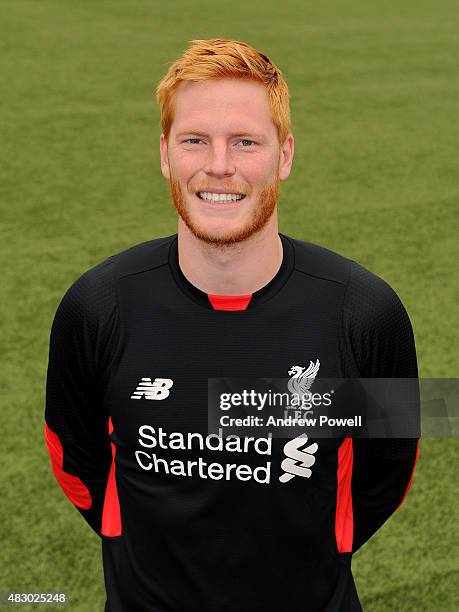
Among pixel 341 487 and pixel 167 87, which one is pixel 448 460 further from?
pixel 167 87

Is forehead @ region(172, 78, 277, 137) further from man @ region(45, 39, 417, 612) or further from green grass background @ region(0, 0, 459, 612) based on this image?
green grass background @ region(0, 0, 459, 612)

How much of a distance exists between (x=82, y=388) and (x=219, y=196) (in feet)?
1.81

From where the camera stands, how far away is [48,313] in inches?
180

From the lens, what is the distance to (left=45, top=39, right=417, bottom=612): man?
1575 mm

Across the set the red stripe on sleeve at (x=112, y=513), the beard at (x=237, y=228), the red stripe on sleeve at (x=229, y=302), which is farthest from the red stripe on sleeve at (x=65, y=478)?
the beard at (x=237, y=228)

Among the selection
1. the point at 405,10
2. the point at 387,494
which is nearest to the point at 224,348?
the point at 387,494

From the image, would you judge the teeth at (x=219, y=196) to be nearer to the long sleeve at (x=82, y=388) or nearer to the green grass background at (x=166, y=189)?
the long sleeve at (x=82, y=388)

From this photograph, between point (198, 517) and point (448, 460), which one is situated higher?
point (198, 517)

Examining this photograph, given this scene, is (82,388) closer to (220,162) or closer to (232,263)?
(232,263)

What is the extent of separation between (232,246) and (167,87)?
313 mm

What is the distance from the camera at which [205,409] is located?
5.56 ft

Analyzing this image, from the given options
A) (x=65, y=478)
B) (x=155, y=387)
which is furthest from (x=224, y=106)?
(x=65, y=478)

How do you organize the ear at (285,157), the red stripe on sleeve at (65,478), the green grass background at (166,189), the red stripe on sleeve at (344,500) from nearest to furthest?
the ear at (285,157) < the red stripe on sleeve at (344,500) < the red stripe on sleeve at (65,478) < the green grass background at (166,189)

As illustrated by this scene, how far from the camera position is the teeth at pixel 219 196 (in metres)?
1.55
